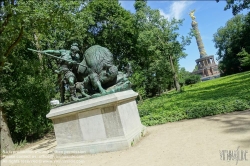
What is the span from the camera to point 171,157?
176 inches

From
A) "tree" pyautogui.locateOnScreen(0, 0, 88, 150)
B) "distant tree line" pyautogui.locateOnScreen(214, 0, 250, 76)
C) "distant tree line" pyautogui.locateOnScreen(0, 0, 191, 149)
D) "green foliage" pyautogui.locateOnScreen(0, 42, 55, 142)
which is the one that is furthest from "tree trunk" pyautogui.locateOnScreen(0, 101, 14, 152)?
"distant tree line" pyautogui.locateOnScreen(214, 0, 250, 76)

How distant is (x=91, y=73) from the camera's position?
6.92 meters

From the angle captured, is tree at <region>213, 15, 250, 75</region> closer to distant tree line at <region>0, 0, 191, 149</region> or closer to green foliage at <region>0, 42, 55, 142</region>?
distant tree line at <region>0, 0, 191, 149</region>

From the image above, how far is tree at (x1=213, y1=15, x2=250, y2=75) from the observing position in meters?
49.7

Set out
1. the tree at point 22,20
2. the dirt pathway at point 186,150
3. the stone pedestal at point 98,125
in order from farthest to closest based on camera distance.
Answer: the tree at point 22,20
the stone pedestal at point 98,125
the dirt pathway at point 186,150

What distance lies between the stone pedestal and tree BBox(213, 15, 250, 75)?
46.7 m

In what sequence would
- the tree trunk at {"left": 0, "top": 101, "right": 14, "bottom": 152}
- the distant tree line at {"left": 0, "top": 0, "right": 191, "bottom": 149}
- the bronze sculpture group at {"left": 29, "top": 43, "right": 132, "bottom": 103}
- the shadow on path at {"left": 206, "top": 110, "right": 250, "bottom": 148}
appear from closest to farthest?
the shadow on path at {"left": 206, "top": 110, "right": 250, "bottom": 148}, the bronze sculpture group at {"left": 29, "top": 43, "right": 132, "bottom": 103}, the tree trunk at {"left": 0, "top": 101, "right": 14, "bottom": 152}, the distant tree line at {"left": 0, "top": 0, "right": 191, "bottom": 149}

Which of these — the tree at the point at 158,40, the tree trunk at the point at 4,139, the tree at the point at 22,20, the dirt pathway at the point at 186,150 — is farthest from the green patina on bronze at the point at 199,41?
the tree trunk at the point at 4,139

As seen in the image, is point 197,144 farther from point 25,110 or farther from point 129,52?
point 129,52

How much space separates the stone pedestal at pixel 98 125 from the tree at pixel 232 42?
1838 inches

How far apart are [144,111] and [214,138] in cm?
610

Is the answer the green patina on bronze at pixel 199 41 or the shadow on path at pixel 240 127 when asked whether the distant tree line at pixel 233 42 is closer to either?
the green patina on bronze at pixel 199 41

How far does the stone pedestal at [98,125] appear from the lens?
5.94 meters

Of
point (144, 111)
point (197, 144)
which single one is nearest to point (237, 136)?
point (197, 144)
